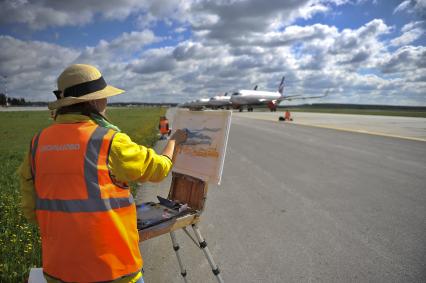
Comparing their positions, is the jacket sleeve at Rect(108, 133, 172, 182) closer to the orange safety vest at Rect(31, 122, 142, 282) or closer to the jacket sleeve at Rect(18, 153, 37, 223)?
the orange safety vest at Rect(31, 122, 142, 282)

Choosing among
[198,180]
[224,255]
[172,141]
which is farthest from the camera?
[224,255]

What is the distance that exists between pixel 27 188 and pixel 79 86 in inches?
30.2

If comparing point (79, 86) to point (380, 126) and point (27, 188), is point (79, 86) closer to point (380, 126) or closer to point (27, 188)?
point (27, 188)

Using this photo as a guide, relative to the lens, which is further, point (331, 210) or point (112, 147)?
point (331, 210)

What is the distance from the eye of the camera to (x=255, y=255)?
4.59 metres

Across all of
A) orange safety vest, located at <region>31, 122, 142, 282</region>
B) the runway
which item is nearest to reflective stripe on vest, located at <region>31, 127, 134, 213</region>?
orange safety vest, located at <region>31, 122, 142, 282</region>

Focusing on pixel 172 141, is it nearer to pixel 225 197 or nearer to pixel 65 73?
pixel 65 73

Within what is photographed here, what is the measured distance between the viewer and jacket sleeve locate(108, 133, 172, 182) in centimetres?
201

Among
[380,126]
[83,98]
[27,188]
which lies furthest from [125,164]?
[380,126]

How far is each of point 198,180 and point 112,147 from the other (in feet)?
5.03

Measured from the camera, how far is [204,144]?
3330 millimetres

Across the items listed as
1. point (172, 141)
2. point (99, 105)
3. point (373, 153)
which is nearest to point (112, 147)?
point (99, 105)

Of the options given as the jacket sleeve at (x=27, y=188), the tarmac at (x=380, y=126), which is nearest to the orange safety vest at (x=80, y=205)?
the jacket sleeve at (x=27, y=188)

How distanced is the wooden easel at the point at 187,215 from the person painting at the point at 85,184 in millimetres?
616
